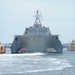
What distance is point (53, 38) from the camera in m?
106

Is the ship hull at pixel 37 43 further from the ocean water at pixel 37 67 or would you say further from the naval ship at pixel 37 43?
the ocean water at pixel 37 67

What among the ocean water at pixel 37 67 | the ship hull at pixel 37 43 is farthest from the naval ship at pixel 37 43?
the ocean water at pixel 37 67

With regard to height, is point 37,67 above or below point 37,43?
below

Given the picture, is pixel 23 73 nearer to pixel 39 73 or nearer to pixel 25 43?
pixel 39 73

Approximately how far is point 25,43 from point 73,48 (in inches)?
2378

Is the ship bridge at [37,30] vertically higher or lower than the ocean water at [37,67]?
higher

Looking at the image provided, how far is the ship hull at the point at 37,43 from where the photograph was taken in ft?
346

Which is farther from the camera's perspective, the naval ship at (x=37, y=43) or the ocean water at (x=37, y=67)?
the naval ship at (x=37, y=43)

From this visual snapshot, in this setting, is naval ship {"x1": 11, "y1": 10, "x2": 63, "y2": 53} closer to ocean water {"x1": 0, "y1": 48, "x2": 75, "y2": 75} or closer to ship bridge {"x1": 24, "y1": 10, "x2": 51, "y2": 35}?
ship bridge {"x1": 24, "y1": 10, "x2": 51, "y2": 35}

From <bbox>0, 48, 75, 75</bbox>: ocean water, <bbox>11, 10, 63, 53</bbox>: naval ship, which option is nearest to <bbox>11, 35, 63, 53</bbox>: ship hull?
<bbox>11, 10, 63, 53</bbox>: naval ship

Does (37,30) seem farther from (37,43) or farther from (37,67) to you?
(37,67)

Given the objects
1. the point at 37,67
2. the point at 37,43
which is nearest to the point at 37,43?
the point at 37,43

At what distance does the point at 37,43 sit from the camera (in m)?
106

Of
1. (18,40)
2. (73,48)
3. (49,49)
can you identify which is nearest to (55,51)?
(49,49)
